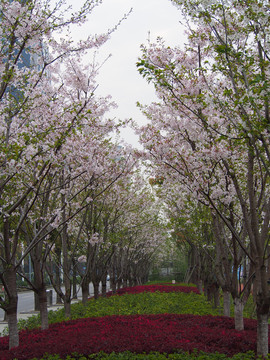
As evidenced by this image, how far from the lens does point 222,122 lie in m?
8.13

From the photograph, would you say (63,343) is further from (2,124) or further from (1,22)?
(1,22)

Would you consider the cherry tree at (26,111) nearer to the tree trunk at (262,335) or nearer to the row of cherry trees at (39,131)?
the row of cherry trees at (39,131)

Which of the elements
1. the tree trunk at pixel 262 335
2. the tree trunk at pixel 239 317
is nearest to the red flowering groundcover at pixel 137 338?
the tree trunk at pixel 239 317

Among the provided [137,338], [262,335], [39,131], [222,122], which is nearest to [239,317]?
[262,335]

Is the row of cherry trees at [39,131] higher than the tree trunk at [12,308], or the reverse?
the row of cherry trees at [39,131]

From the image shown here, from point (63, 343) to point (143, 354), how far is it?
58.7 inches

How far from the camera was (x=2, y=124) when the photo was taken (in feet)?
23.7

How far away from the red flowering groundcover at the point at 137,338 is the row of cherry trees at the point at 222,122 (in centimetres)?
75

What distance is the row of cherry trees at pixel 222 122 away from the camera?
18.7ft

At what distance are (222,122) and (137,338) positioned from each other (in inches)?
170

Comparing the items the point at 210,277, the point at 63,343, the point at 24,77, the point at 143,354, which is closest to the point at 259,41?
the point at 24,77

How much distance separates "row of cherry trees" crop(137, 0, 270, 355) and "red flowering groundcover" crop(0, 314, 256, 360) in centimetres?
75

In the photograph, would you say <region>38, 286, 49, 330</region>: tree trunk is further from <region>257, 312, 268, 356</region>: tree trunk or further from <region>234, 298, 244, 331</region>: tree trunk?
<region>257, 312, 268, 356</region>: tree trunk

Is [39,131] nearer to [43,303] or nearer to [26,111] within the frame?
[26,111]
